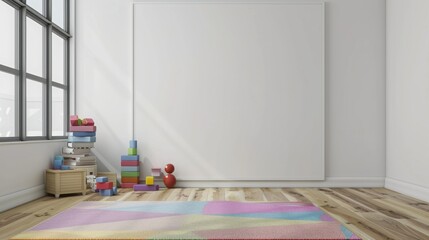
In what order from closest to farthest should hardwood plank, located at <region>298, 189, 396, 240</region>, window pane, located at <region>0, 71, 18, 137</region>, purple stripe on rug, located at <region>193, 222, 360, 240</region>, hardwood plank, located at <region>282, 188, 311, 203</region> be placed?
purple stripe on rug, located at <region>193, 222, 360, 240</region> → hardwood plank, located at <region>298, 189, 396, 240</region> → window pane, located at <region>0, 71, 18, 137</region> → hardwood plank, located at <region>282, 188, 311, 203</region>

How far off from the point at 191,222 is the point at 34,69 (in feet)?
7.30

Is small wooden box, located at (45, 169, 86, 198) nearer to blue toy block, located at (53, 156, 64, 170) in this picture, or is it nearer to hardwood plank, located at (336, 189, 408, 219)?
blue toy block, located at (53, 156, 64, 170)

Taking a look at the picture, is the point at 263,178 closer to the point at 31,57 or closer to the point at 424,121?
the point at 424,121

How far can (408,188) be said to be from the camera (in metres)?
3.92

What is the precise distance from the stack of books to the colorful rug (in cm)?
78

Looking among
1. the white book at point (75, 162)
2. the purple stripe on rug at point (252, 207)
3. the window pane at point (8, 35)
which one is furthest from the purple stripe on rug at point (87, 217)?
the window pane at point (8, 35)

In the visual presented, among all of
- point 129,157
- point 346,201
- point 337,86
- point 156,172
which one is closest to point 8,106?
point 129,157

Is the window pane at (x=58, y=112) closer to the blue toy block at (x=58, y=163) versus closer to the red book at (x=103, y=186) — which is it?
the blue toy block at (x=58, y=163)

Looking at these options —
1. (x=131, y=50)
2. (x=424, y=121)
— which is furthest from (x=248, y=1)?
(x=424, y=121)

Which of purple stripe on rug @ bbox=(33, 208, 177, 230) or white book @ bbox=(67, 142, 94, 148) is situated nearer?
purple stripe on rug @ bbox=(33, 208, 177, 230)

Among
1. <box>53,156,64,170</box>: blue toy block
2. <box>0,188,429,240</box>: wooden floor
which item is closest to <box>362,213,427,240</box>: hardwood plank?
<box>0,188,429,240</box>: wooden floor

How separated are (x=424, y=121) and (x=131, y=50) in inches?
117

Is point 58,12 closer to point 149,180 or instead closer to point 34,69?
point 34,69

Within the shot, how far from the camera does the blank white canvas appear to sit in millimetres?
4473
